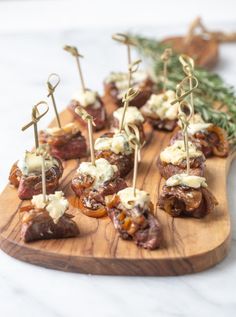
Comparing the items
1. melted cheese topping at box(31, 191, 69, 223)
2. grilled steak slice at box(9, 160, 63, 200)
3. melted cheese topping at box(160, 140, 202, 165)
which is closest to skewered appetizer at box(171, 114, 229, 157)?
melted cheese topping at box(160, 140, 202, 165)

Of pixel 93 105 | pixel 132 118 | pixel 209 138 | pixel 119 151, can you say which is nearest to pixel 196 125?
pixel 209 138

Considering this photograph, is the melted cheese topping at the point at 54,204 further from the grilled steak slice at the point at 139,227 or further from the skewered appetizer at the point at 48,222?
the grilled steak slice at the point at 139,227

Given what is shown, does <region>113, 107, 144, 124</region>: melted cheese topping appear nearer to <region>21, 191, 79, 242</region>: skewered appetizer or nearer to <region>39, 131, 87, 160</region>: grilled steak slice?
<region>39, 131, 87, 160</region>: grilled steak slice

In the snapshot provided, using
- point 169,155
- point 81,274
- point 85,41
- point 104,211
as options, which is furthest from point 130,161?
point 85,41

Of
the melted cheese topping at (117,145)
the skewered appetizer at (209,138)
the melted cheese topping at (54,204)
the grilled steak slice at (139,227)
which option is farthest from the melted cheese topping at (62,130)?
the grilled steak slice at (139,227)

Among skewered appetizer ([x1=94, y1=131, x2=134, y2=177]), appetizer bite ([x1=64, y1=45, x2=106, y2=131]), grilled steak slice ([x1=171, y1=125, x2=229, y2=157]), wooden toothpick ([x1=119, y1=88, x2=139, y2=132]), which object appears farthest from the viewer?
appetizer bite ([x1=64, y1=45, x2=106, y2=131])

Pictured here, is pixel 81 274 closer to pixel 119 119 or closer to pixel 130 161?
pixel 130 161
